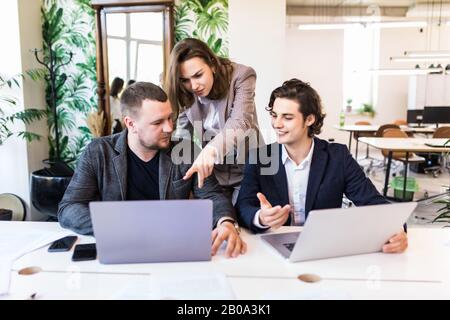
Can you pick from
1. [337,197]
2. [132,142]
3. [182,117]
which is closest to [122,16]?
[182,117]

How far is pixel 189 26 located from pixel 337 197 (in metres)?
2.43

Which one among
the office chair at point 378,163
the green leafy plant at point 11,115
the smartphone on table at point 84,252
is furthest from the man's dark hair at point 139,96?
the office chair at point 378,163

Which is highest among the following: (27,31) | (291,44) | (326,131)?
(291,44)

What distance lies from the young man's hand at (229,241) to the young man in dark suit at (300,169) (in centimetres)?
30

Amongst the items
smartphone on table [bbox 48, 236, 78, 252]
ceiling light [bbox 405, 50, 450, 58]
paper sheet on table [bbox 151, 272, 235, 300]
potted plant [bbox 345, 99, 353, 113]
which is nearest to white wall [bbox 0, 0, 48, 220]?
smartphone on table [bbox 48, 236, 78, 252]

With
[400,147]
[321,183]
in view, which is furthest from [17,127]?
[400,147]

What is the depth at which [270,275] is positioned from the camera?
1.18 meters

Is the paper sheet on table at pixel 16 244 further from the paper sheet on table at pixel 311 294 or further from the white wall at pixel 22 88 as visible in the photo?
the white wall at pixel 22 88

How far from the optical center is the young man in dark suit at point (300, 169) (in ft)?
5.71

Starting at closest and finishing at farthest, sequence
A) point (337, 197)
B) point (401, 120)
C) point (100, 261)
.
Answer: point (100, 261), point (337, 197), point (401, 120)

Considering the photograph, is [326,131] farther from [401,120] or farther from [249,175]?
[249,175]

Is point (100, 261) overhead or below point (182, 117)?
below
